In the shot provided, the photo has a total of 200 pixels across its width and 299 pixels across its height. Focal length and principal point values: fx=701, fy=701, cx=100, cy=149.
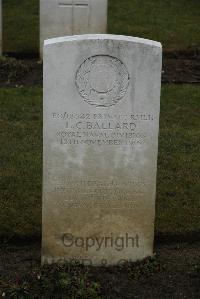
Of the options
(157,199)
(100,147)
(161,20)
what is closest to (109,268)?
(100,147)

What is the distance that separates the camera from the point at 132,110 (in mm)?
4867

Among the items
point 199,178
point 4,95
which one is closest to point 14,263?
point 199,178

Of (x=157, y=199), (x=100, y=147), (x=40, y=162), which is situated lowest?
(x=157, y=199)

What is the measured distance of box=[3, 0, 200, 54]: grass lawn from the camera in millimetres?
12609

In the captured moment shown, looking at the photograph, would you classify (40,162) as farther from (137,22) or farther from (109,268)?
(137,22)

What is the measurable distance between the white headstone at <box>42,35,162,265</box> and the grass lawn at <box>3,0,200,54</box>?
7.26 m

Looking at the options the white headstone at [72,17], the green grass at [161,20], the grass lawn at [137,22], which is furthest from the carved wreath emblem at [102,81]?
the green grass at [161,20]

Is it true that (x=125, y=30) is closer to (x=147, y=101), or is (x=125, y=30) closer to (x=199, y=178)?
(x=199, y=178)

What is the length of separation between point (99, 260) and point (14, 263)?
26.1 inches

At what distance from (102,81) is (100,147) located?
1.52 ft

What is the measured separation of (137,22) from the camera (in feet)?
45.4

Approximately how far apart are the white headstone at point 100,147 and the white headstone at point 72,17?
A: 21.1 feet

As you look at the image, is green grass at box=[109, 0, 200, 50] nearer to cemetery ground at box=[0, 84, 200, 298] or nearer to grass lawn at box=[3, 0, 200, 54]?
grass lawn at box=[3, 0, 200, 54]

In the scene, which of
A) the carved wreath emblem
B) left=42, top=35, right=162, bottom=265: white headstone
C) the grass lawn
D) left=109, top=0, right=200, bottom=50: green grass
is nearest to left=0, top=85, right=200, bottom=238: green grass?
left=42, top=35, right=162, bottom=265: white headstone
